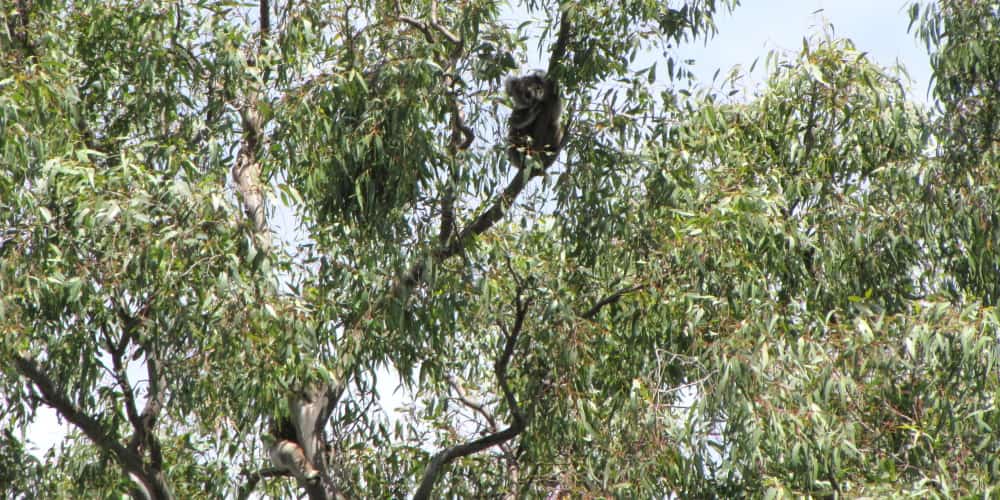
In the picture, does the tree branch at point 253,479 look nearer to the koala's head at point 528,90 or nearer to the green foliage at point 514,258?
the green foliage at point 514,258

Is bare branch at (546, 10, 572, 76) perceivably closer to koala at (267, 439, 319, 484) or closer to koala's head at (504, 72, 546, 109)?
koala's head at (504, 72, 546, 109)

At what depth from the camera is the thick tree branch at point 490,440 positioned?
6.92 m

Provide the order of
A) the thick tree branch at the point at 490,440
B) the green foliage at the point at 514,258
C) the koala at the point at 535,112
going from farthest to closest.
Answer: the koala at the point at 535,112, the thick tree branch at the point at 490,440, the green foliage at the point at 514,258

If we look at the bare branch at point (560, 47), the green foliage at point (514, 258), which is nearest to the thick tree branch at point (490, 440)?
the green foliage at point (514, 258)

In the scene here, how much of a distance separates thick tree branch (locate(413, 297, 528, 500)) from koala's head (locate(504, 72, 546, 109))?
3.94ft

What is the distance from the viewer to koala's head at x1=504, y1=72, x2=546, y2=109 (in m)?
7.13

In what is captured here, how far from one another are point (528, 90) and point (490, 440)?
211cm

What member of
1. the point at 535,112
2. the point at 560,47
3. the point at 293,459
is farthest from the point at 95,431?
the point at 560,47

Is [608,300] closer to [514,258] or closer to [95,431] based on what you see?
[514,258]

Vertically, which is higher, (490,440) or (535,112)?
(535,112)

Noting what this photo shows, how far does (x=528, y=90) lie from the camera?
7227mm

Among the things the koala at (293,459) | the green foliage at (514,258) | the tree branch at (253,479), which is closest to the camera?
the green foliage at (514,258)

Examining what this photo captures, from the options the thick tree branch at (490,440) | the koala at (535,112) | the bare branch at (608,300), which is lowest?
the thick tree branch at (490,440)

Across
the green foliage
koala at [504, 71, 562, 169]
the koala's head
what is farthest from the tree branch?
the koala's head
